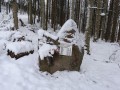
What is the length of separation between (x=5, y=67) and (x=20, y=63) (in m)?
0.57

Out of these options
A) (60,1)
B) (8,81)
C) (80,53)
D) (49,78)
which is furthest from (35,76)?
(60,1)

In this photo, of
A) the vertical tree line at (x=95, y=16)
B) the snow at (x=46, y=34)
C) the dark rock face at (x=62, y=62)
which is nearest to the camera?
the dark rock face at (x=62, y=62)

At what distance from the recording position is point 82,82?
6129 millimetres

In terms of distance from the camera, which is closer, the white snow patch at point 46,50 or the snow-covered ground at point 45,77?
the snow-covered ground at point 45,77

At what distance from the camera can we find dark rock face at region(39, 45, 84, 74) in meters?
6.58

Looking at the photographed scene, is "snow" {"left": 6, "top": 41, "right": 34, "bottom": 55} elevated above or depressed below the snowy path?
above

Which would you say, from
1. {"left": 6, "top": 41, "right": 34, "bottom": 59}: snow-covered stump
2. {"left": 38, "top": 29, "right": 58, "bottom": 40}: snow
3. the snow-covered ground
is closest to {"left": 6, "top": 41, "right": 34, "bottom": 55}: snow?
{"left": 6, "top": 41, "right": 34, "bottom": 59}: snow-covered stump

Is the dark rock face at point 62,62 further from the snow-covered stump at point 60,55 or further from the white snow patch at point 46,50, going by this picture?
the white snow patch at point 46,50

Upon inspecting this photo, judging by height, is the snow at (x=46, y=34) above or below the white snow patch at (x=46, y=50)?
above

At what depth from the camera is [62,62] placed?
22.3 feet

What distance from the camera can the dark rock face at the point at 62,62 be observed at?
6582 mm

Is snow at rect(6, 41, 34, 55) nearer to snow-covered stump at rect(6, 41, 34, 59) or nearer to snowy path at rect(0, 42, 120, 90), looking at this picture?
snow-covered stump at rect(6, 41, 34, 59)

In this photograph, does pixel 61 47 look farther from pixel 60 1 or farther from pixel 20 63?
pixel 60 1

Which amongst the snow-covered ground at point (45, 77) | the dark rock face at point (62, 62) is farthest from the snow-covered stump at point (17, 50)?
the dark rock face at point (62, 62)
